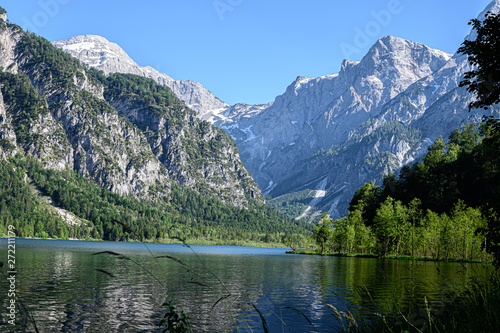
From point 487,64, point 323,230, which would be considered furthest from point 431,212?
point 487,64

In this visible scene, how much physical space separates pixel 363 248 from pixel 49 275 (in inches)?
4222

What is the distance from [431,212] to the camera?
371 ft

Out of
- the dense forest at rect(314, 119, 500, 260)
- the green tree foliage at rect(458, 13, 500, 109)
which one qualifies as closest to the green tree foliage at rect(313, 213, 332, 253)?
the dense forest at rect(314, 119, 500, 260)

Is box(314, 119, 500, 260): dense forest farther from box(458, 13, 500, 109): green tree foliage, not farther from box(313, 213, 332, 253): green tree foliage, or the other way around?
box(458, 13, 500, 109): green tree foliage

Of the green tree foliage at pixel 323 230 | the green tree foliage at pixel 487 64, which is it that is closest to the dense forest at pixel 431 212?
the green tree foliage at pixel 323 230

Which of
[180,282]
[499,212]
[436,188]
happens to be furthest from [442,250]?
[499,212]

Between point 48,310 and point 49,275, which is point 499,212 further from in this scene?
point 49,275

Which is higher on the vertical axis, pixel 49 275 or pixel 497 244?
pixel 497 244

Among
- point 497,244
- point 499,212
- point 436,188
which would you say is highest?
point 436,188

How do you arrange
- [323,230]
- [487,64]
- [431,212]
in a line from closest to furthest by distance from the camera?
[487,64] → [431,212] → [323,230]

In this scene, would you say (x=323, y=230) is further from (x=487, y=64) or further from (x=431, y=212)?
(x=487, y=64)

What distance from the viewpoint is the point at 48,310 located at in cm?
2814

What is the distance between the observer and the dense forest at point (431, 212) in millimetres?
101438

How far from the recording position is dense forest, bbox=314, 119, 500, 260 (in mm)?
101438
